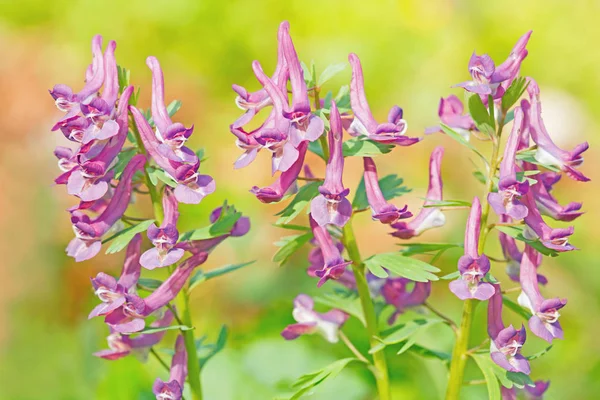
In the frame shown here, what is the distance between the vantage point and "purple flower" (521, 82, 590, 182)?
126 cm

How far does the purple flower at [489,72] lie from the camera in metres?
1.20

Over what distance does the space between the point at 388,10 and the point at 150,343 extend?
408cm

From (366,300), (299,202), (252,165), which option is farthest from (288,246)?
(252,165)

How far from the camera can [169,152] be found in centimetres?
125

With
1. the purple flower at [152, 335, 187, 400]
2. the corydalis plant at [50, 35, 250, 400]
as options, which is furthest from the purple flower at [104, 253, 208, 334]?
the purple flower at [152, 335, 187, 400]

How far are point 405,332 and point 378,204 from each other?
0.25 metres

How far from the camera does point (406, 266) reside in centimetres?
129

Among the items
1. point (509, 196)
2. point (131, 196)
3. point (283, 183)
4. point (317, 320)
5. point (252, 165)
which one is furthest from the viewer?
point (252, 165)

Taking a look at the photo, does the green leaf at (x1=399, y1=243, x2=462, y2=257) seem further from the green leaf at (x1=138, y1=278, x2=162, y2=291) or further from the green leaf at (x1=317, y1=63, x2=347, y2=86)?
the green leaf at (x1=138, y1=278, x2=162, y2=291)

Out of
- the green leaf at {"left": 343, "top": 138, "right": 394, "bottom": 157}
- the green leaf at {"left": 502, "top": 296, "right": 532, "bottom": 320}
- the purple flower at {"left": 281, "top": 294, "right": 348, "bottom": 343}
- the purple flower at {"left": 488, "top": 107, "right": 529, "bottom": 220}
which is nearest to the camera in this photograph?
the purple flower at {"left": 488, "top": 107, "right": 529, "bottom": 220}

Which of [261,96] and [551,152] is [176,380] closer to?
[261,96]

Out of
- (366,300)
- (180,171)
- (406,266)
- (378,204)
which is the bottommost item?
(366,300)

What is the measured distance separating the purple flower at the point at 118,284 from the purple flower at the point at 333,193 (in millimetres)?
371

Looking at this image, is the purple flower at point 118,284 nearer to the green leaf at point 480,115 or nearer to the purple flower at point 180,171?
the purple flower at point 180,171
